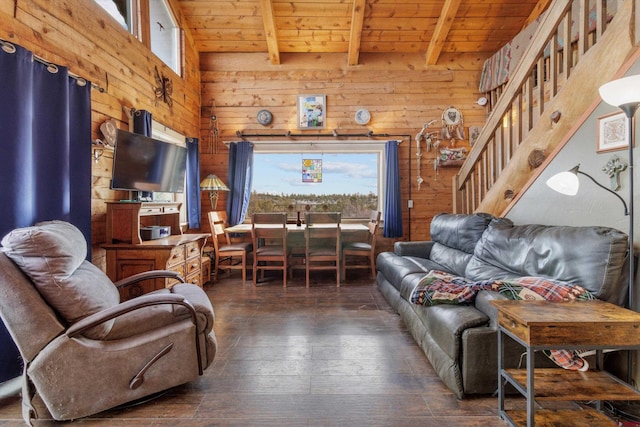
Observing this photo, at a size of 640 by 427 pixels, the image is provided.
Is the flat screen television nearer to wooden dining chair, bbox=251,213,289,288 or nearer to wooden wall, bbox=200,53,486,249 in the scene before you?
wooden dining chair, bbox=251,213,289,288

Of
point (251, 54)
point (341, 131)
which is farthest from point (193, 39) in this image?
point (341, 131)

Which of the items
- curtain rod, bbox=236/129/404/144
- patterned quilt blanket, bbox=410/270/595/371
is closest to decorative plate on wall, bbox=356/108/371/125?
curtain rod, bbox=236/129/404/144

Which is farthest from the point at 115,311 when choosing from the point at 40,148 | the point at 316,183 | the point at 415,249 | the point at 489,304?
the point at 316,183

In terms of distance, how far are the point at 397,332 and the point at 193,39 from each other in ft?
16.3

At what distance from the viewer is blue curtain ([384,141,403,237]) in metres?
5.15

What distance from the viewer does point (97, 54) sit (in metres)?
2.88

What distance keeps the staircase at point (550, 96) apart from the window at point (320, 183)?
1953 mm

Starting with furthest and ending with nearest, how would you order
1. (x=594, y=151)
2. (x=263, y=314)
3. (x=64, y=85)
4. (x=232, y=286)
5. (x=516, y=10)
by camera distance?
(x=516, y=10) < (x=232, y=286) < (x=263, y=314) < (x=64, y=85) < (x=594, y=151)

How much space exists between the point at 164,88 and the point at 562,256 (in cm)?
432

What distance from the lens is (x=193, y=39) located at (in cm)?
500

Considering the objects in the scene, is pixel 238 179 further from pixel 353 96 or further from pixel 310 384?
pixel 310 384

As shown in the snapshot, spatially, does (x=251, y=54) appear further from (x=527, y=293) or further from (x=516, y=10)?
(x=527, y=293)

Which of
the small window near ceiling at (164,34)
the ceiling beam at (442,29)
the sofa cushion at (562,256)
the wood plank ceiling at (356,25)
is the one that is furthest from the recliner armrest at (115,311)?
the ceiling beam at (442,29)

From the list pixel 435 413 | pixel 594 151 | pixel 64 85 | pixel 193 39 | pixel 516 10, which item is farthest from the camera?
pixel 193 39
